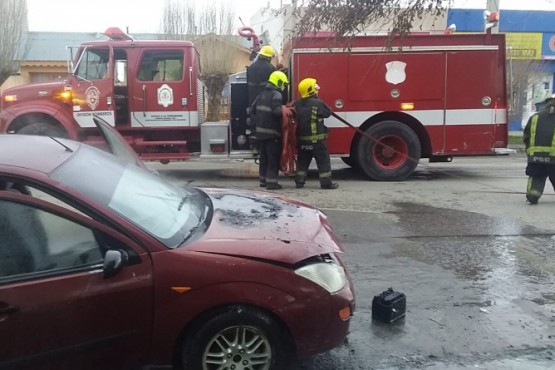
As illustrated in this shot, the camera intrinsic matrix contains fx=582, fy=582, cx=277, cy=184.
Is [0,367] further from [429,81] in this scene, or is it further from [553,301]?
[429,81]

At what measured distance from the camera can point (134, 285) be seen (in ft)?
10.1

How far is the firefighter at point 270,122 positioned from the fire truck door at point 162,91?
1575mm

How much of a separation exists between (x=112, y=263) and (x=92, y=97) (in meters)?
8.22

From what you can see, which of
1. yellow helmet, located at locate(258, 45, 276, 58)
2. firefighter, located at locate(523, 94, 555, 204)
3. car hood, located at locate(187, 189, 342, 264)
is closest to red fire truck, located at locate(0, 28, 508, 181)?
yellow helmet, located at locate(258, 45, 276, 58)

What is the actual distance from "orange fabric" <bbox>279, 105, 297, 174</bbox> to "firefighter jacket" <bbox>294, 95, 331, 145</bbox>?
0.41ft

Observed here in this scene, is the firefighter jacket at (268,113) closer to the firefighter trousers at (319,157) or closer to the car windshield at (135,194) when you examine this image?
the firefighter trousers at (319,157)

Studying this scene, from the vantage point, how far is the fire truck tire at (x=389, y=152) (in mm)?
10977

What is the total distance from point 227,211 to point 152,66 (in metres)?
7.47

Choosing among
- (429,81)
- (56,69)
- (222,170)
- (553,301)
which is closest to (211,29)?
(56,69)

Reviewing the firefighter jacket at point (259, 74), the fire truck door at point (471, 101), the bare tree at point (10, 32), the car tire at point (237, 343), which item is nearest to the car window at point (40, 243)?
the car tire at point (237, 343)

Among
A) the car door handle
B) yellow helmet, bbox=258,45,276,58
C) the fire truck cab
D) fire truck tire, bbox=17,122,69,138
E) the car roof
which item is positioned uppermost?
yellow helmet, bbox=258,45,276,58

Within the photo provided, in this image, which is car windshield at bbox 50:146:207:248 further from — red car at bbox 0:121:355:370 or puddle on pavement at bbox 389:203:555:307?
puddle on pavement at bbox 389:203:555:307

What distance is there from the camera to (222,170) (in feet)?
43.4

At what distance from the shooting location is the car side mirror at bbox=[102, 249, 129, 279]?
2994 mm
